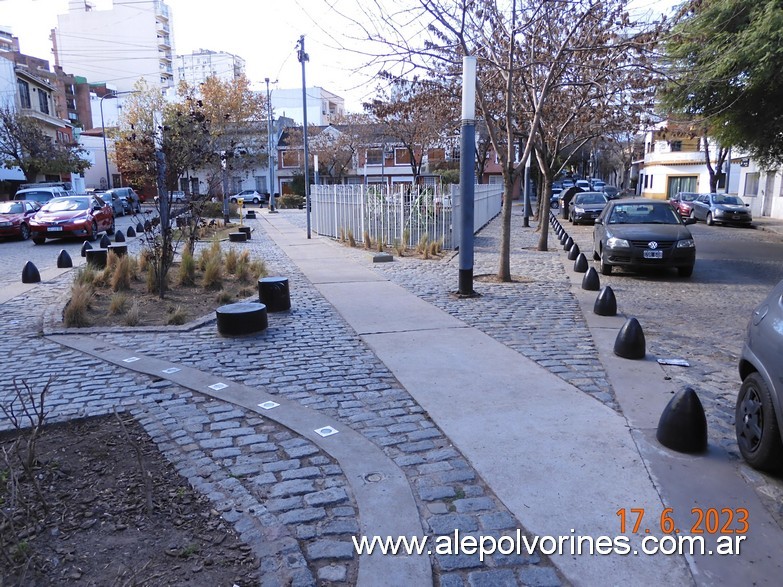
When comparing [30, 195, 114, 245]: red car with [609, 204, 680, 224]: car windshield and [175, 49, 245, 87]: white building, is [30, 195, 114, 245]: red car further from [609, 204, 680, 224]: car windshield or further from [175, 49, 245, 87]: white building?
[175, 49, 245, 87]: white building

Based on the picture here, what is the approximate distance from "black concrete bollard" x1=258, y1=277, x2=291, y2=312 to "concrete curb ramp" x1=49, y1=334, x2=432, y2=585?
2521 millimetres

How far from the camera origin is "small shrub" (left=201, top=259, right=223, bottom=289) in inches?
408

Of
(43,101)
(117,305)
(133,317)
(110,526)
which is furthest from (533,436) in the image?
(43,101)

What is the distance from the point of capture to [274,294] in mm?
8766

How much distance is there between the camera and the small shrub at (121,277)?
32.8ft

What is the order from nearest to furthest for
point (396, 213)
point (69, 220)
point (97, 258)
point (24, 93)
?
point (97, 258) < point (396, 213) < point (69, 220) < point (24, 93)

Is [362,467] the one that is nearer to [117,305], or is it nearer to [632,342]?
[632,342]

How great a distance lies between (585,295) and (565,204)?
2840 cm

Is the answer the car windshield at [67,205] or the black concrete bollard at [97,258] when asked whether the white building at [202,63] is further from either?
the black concrete bollard at [97,258]

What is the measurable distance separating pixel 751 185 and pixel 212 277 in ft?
116

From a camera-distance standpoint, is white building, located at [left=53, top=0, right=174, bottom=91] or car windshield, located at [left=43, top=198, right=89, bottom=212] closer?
car windshield, located at [left=43, top=198, right=89, bottom=212]

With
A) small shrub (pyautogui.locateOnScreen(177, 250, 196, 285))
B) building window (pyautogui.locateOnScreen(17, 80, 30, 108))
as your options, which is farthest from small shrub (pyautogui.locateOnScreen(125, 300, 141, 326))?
building window (pyautogui.locateOnScreen(17, 80, 30, 108))

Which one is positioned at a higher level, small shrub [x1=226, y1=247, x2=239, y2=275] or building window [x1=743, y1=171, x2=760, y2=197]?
building window [x1=743, y1=171, x2=760, y2=197]

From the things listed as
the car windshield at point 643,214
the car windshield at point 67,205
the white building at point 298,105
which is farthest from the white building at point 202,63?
the car windshield at point 643,214
